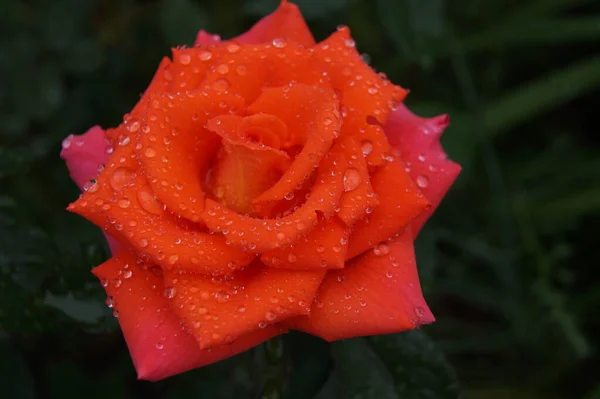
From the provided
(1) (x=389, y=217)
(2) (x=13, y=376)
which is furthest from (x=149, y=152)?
(2) (x=13, y=376)

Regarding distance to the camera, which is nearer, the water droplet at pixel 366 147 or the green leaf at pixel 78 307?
the water droplet at pixel 366 147

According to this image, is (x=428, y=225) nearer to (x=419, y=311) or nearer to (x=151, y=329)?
(x=419, y=311)

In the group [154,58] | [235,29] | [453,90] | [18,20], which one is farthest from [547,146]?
[18,20]

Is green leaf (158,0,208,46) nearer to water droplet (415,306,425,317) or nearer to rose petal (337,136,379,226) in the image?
rose petal (337,136,379,226)

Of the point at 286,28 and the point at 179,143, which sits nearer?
the point at 179,143

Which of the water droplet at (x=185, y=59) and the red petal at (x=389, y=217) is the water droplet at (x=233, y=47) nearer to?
the water droplet at (x=185, y=59)

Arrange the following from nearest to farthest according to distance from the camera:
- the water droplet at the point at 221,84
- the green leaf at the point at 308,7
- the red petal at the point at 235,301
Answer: the red petal at the point at 235,301
the water droplet at the point at 221,84
the green leaf at the point at 308,7

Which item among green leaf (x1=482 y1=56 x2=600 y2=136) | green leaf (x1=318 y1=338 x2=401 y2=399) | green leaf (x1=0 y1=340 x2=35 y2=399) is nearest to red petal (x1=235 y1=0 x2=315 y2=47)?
green leaf (x1=318 y1=338 x2=401 y2=399)

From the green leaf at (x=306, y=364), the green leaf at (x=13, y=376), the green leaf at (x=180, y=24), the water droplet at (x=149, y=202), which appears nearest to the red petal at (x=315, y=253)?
the water droplet at (x=149, y=202)
